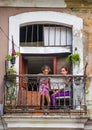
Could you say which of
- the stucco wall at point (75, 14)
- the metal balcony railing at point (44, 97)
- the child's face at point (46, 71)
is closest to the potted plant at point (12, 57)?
the stucco wall at point (75, 14)

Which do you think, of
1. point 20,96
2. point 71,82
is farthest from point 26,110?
point 71,82

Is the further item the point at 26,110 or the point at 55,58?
the point at 55,58

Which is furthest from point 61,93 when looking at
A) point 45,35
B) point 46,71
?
point 45,35

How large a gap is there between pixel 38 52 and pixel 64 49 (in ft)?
2.25

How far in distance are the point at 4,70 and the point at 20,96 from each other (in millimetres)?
875

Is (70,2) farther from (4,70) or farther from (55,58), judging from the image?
(4,70)

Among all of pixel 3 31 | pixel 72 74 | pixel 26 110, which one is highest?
pixel 3 31

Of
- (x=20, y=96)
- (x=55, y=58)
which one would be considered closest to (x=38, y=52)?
(x=55, y=58)

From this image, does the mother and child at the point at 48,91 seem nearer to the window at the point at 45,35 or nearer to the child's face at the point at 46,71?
the child's face at the point at 46,71

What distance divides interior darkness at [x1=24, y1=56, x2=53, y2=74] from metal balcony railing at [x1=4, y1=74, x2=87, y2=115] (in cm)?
71

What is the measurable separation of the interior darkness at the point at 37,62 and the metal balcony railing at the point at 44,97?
713mm

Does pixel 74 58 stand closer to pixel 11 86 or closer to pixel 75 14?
pixel 75 14

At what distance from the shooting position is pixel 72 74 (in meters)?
14.7

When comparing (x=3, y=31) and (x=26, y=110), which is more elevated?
(x=3, y=31)
